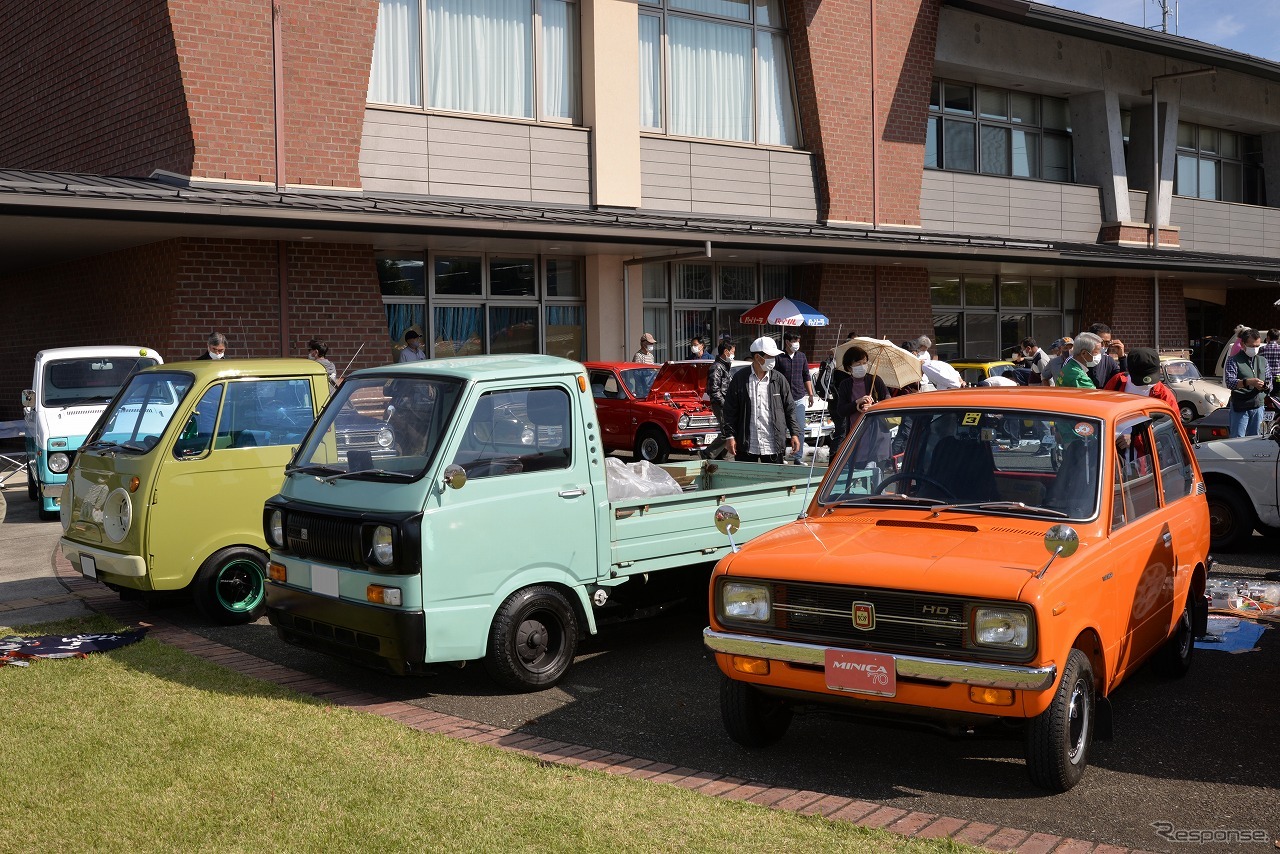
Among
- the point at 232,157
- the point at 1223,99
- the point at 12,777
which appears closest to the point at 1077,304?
the point at 1223,99

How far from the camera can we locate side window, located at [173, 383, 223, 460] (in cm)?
820

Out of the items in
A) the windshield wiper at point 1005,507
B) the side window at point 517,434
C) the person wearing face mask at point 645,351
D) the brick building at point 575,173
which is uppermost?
the brick building at point 575,173

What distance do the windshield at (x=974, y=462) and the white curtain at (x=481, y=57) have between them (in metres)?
15.0

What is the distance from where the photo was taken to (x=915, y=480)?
6.10 m

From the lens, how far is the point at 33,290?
2225 centimetres

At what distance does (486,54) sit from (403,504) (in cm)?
1545

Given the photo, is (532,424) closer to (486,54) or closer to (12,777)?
(12,777)

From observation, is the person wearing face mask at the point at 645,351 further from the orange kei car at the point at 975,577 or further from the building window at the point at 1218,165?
the building window at the point at 1218,165

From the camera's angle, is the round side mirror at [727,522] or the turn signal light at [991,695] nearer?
the turn signal light at [991,695]

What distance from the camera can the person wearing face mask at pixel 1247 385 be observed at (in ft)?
46.1

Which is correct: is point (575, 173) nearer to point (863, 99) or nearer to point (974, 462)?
point (863, 99)

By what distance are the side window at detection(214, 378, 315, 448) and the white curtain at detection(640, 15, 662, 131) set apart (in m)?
14.7

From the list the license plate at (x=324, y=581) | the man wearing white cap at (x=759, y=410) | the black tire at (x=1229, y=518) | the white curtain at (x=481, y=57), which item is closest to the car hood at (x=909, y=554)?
the license plate at (x=324, y=581)

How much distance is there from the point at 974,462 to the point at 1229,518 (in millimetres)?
5950
